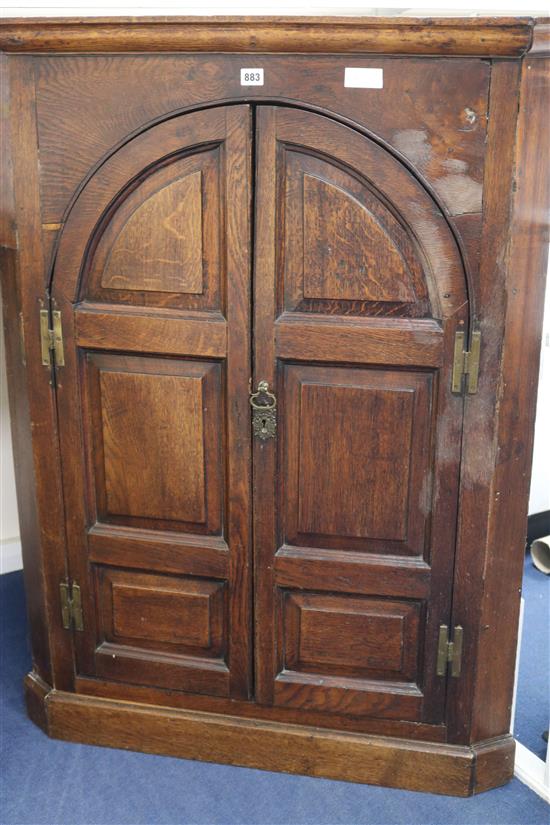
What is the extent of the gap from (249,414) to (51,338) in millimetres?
586

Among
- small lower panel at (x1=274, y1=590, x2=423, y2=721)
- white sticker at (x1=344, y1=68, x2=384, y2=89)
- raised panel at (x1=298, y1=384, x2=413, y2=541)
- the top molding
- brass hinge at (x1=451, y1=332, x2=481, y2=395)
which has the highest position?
the top molding

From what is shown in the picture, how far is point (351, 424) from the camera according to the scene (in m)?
2.45

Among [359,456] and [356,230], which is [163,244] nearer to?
[356,230]

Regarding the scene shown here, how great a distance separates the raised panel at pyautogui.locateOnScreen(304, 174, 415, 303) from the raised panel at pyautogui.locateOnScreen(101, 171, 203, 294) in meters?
0.29

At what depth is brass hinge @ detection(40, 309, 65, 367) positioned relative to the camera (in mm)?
2521

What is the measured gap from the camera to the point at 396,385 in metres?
2.41

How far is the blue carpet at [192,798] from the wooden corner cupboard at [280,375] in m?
0.05

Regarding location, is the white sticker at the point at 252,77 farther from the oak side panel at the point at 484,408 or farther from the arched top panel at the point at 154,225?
the oak side panel at the point at 484,408

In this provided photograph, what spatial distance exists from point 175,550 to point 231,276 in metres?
0.81

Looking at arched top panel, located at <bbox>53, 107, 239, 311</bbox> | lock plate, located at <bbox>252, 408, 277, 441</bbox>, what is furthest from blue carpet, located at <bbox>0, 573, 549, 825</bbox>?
arched top panel, located at <bbox>53, 107, 239, 311</bbox>

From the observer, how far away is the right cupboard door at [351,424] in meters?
2.29

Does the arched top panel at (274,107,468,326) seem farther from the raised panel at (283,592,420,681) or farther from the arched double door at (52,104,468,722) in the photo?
the raised panel at (283,592,420,681)

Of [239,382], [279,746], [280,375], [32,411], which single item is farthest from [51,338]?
[279,746]

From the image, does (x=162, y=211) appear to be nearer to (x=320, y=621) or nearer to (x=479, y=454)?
(x=479, y=454)
